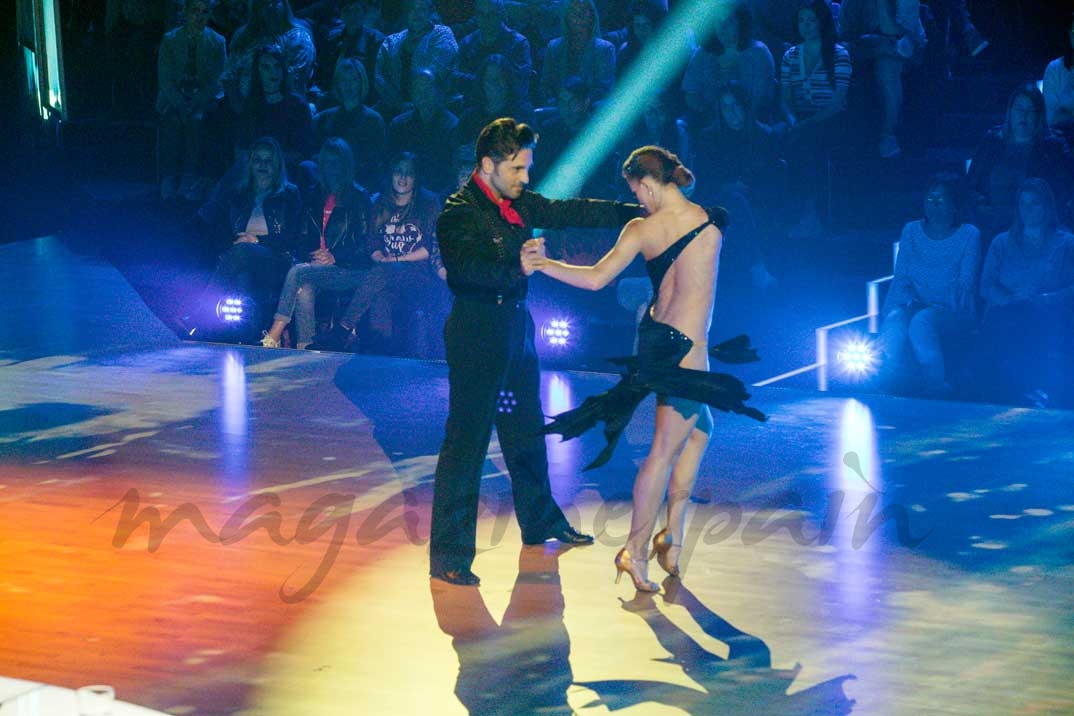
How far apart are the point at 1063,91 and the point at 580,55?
9.69 feet

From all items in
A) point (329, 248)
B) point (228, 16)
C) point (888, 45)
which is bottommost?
point (329, 248)

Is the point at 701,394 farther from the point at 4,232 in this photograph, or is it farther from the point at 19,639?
the point at 4,232

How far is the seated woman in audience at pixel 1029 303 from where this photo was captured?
8.23 m

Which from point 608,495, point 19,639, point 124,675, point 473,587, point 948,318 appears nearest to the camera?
point 124,675

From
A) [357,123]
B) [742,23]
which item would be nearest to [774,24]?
[742,23]

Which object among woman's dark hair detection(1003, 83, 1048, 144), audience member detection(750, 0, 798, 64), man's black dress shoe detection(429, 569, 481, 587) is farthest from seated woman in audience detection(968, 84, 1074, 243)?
man's black dress shoe detection(429, 569, 481, 587)

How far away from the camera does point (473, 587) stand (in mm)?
5523

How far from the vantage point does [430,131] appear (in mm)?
10359

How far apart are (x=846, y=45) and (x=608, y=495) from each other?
348 centimetres

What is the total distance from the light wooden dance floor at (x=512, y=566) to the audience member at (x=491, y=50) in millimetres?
2156

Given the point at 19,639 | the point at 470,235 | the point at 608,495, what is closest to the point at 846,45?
the point at 608,495

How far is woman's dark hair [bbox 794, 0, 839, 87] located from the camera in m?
8.92

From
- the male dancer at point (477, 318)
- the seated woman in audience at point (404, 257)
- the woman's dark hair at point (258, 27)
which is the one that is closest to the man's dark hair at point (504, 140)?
the male dancer at point (477, 318)

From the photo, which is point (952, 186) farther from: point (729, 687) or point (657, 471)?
point (729, 687)
